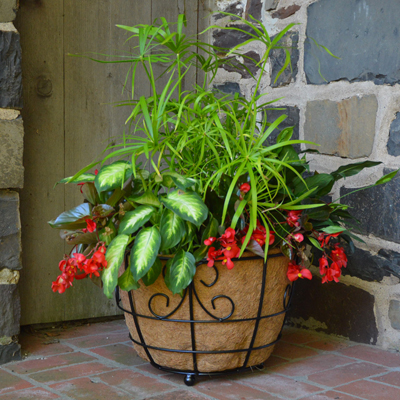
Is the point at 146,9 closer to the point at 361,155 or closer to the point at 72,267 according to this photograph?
the point at 361,155

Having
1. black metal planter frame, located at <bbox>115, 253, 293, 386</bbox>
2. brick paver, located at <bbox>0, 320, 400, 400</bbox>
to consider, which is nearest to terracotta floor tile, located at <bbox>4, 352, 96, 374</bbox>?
brick paver, located at <bbox>0, 320, 400, 400</bbox>

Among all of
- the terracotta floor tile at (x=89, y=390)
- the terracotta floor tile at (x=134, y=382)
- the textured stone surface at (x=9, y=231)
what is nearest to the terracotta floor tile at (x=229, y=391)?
the terracotta floor tile at (x=134, y=382)

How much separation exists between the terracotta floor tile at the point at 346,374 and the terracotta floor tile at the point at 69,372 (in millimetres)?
653

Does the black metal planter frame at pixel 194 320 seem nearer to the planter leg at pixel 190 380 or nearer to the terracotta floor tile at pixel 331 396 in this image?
the planter leg at pixel 190 380

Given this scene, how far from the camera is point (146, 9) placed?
2.15 meters

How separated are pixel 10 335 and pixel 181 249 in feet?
2.39

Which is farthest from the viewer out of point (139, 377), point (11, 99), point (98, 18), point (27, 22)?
point (98, 18)

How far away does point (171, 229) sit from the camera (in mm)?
1273

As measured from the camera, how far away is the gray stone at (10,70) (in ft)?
5.15

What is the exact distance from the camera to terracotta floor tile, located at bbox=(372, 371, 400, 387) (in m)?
1.46

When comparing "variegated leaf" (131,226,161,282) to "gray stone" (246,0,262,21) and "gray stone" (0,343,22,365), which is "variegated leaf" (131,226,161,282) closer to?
"gray stone" (0,343,22,365)

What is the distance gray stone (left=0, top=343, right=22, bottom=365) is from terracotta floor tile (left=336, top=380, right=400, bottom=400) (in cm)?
103

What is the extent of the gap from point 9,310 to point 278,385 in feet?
2.92

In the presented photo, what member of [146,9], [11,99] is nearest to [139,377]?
[11,99]
